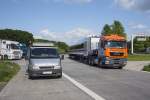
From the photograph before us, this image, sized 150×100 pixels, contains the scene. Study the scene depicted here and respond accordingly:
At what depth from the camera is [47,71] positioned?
18516mm

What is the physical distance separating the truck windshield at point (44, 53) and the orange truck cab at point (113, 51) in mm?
11293

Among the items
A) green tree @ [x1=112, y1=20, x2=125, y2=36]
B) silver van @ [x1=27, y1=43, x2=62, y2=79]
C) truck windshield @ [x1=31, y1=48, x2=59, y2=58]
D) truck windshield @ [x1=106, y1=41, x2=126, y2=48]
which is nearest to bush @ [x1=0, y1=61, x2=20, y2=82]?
silver van @ [x1=27, y1=43, x2=62, y2=79]

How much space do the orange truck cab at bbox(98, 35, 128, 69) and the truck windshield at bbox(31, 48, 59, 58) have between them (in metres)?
11.3

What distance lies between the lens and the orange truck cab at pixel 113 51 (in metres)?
30.5

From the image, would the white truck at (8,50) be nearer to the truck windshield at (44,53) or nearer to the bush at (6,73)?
the bush at (6,73)

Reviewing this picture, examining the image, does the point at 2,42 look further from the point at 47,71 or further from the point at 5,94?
the point at 5,94

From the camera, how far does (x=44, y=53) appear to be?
64.5 ft

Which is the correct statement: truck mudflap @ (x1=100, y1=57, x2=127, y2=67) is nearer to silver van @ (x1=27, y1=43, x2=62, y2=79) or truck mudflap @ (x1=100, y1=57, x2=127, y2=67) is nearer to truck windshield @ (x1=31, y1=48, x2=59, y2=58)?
truck windshield @ (x1=31, y1=48, x2=59, y2=58)

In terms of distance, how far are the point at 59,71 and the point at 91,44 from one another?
18776mm

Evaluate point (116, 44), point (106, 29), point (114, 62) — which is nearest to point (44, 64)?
point (114, 62)

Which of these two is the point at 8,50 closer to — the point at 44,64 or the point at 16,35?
the point at 44,64

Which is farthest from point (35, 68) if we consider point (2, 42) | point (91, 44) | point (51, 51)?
point (2, 42)

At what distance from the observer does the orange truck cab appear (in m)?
30.5

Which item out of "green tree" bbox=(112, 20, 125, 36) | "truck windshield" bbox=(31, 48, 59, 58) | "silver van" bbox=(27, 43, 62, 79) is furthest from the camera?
"green tree" bbox=(112, 20, 125, 36)
